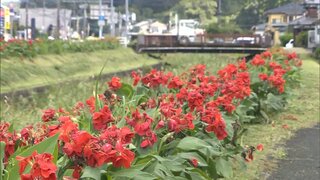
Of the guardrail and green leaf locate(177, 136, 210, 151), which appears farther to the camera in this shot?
the guardrail

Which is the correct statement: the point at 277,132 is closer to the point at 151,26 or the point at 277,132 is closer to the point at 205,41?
the point at 205,41

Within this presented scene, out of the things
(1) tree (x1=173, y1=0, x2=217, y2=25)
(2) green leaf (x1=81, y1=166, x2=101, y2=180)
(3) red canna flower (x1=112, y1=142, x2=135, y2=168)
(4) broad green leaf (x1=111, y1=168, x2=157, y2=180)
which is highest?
(1) tree (x1=173, y1=0, x2=217, y2=25)

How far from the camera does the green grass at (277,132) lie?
571cm

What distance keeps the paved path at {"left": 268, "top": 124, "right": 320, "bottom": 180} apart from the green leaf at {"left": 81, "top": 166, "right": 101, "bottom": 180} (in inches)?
121

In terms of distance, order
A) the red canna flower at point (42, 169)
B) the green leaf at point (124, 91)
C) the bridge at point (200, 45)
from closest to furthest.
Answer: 1. the red canna flower at point (42, 169)
2. the green leaf at point (124, 91)
3. the bridge at point (200, 45)

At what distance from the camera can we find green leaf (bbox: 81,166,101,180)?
2.61m

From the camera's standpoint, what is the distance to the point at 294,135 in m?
7.82

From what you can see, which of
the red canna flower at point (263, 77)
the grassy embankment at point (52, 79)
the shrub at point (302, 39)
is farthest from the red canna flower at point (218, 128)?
the shrub at point (302, 39)

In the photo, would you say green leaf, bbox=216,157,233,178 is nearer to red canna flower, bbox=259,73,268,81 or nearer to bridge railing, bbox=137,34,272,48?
red canna flower, bbox=259,73,268,81

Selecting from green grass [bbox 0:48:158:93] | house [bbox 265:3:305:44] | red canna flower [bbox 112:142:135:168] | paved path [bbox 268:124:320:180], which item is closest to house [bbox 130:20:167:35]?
house [bbox 265:3:305:44]

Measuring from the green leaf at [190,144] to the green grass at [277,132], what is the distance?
4.74ft

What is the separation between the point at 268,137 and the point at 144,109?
3.34m

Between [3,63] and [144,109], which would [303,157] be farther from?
[3,63]

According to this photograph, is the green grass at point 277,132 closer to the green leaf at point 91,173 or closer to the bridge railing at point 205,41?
the green leaf at point 91,173
